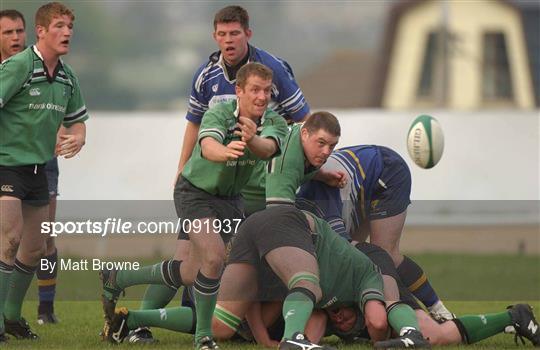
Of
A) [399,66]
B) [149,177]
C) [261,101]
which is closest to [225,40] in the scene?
[261,101]

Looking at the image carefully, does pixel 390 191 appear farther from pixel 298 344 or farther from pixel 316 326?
pixel 298 344

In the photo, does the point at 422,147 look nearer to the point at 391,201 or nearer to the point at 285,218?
the point at 391,201

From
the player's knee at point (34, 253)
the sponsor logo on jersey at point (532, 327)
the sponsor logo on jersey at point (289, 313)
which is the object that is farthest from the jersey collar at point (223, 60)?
the sponsor logo on jersey at point (532, 327)

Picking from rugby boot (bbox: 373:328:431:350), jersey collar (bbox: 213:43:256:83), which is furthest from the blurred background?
rugby boot (bbox: 373:328:431:350)

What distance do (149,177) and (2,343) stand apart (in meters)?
8.90

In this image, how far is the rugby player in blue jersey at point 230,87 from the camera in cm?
909

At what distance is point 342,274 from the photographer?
820 cm

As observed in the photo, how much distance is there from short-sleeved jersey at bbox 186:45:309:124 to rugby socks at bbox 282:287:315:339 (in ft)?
6.88

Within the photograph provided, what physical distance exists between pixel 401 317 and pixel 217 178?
1375mm

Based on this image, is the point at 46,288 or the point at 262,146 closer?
the point at 262,146

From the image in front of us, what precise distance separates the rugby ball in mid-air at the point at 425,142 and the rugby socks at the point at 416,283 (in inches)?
50.8

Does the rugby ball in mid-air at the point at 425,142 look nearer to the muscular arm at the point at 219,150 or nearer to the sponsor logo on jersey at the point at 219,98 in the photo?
the sponsor logo on jersey at the point at 219,98

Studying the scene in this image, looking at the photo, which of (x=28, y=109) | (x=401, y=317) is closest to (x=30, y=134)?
(x=28, y=109)

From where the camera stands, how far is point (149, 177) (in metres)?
17.2
